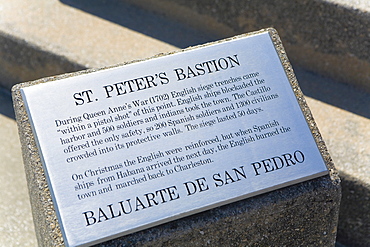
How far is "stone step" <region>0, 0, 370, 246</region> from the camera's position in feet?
6.68

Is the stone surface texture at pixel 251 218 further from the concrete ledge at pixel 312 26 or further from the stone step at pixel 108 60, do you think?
the concrete ledge at pixel 312 26

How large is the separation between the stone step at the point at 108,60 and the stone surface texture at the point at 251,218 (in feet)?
1.47

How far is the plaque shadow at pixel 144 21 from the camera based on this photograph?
103 inches

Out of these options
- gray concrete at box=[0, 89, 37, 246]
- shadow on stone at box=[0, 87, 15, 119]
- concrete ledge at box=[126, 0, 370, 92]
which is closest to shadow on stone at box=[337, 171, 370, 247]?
concrete ledge at box=[126, 0, 370, 92]

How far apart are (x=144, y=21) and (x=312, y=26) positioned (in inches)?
36.1

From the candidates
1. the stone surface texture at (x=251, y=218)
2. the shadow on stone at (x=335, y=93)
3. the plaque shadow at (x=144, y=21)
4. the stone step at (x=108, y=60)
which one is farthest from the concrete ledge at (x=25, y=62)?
the shadow on stone at (x=335, y=93)

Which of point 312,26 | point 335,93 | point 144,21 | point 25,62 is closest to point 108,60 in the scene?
point 144,21

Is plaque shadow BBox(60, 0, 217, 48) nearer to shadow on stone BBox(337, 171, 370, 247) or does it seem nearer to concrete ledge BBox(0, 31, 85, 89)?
concrete ledge BBox(0, 31, 85, 89)

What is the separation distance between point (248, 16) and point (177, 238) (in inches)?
56.1

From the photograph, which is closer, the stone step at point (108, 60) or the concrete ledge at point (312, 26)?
the stone step at point (108, 60)

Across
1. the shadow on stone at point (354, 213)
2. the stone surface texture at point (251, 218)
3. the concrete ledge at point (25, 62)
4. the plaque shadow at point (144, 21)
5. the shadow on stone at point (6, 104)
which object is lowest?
the shadow on stone at point (354, 213)

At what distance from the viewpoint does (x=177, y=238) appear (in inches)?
55.9

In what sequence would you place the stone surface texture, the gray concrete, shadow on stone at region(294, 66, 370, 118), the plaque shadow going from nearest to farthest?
the stone surface texture < the gray concrete < shadow on stone at region(294, 66, 370, 118) < the plaque shadow

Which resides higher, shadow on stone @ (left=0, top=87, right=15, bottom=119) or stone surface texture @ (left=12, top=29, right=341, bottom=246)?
shadow on stone @ (left=0, top=87, right=15, bottom=119)
